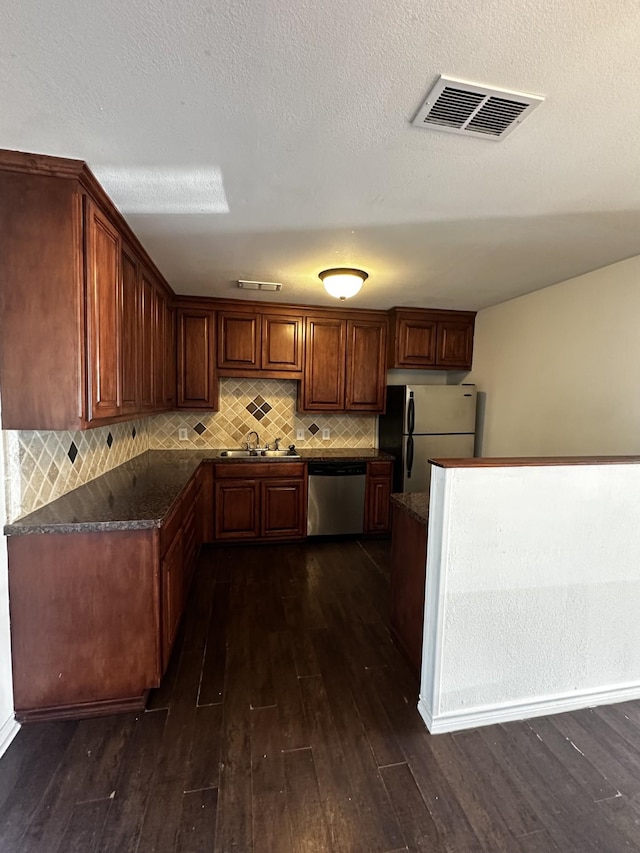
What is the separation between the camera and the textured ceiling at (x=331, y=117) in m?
0.92

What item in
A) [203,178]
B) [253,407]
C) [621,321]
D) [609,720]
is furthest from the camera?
[253,407]

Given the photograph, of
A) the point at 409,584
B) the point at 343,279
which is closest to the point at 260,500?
the point at 409,584

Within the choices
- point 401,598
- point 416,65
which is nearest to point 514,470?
point 401,598

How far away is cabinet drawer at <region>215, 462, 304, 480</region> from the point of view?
352cm

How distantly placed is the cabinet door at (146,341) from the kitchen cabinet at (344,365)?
1511mm

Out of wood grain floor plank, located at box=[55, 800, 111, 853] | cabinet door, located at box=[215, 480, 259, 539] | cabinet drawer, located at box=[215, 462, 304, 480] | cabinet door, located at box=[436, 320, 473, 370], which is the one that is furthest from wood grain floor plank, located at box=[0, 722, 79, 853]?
cabinet door, located at box=[436, 320, 473, 370]

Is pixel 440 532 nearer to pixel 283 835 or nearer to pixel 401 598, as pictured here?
pixel 401 598

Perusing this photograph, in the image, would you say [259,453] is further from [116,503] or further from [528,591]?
[528,591]

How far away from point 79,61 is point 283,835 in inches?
94.9

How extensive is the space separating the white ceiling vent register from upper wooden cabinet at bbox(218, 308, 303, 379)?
2568 millimetres

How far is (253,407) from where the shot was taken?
13.4ft

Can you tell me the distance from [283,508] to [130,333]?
2.09 m

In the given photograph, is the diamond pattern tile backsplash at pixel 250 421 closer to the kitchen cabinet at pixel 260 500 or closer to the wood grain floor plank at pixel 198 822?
the kitchen cabinet at pixel 260 500

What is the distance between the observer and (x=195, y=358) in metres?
3.58
